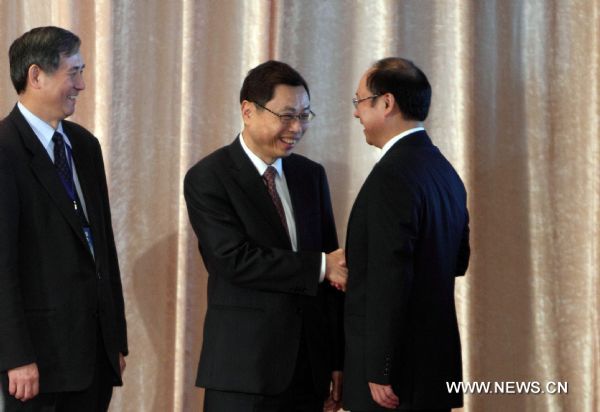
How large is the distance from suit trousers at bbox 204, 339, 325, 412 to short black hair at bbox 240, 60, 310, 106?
2.49 ft

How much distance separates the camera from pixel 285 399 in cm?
266

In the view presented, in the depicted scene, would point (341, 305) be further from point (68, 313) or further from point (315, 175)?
point (68, 313)

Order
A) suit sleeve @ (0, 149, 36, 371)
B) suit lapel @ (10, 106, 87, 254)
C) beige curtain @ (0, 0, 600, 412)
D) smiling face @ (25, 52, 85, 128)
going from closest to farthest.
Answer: suit sleeve @ (0, 149, 36, 371)
suit lapel @ (10, 106, 87, 254)
smiling face @ (25, 52, 85, 128)
beige curtain @ (0, 0, 600, 412)

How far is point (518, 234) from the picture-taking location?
3629 millimetres

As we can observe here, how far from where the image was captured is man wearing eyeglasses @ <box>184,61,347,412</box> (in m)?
2.61

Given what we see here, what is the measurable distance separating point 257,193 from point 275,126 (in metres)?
0.21

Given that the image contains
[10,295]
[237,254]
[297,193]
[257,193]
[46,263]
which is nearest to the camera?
[10,295]

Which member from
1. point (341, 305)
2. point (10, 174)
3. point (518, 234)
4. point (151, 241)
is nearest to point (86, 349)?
point (10, 174)

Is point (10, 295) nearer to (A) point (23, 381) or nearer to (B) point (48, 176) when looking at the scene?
(A) point (23, 381)

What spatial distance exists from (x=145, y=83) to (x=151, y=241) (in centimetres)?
62

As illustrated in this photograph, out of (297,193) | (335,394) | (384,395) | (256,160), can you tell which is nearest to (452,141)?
(297,193)

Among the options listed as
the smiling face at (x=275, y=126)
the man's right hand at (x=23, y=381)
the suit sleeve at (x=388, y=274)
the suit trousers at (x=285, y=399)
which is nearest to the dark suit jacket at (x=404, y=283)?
the suit sleeve at (x=388, y=274)
